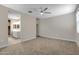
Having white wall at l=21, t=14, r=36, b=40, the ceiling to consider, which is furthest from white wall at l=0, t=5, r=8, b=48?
white wall at l=21, t=14, r=36, b=40

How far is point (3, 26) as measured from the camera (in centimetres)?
208

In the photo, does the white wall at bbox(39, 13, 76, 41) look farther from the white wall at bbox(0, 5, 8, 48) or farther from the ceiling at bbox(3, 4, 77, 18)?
the white wall at bbox(0, 5, 8, 48)

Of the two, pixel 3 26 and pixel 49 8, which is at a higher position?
pixel 49 8

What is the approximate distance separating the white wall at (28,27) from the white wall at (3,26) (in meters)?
0.38

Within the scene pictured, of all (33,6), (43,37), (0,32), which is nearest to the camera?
(0,32)

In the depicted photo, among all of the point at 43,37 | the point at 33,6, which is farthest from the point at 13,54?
the point at 33,6

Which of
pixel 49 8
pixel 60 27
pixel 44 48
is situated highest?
pixel 49 8

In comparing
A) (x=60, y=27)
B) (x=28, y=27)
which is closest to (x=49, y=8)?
(x=60, y=27)

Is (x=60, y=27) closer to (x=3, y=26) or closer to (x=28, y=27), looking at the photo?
(x=28, y=27)

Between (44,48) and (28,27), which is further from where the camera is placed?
(28,27)

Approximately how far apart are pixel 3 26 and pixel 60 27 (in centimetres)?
139
